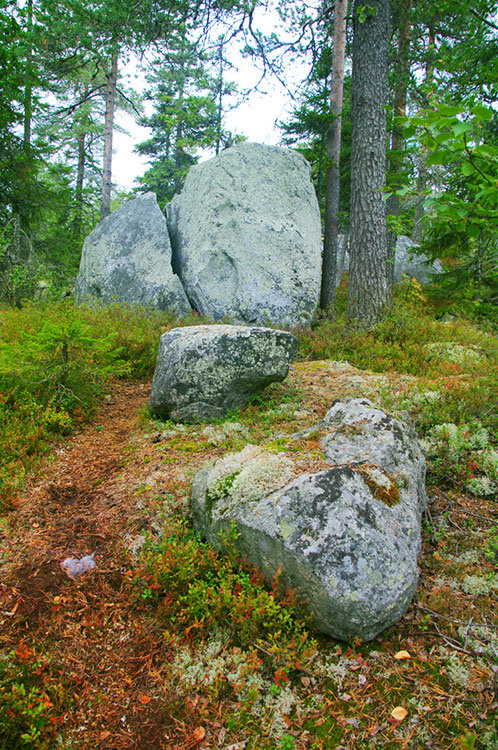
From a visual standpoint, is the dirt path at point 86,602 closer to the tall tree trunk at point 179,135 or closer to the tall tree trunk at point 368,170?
the tall tree trunk at point 368,170

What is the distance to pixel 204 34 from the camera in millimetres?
8977

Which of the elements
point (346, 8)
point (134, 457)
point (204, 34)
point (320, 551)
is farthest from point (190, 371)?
point (346, 8)

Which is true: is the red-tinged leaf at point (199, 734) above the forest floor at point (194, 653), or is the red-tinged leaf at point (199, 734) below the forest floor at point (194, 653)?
below

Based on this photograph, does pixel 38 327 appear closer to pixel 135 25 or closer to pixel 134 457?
pixel 134 457

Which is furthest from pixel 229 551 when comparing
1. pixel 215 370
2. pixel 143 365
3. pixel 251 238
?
pixel 251 238

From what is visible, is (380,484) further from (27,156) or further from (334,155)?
(27,156)

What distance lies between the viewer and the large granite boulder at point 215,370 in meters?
5.55

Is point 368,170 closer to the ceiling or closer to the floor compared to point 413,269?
closer to the ceiling

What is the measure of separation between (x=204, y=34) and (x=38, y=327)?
7.33m

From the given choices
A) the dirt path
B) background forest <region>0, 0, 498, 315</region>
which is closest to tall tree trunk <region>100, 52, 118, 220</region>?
background forest <region>0, 0, 498, 315</region>

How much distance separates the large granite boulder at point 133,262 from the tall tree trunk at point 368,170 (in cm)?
452

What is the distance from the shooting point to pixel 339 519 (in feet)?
9.86

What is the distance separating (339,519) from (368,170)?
8.31m

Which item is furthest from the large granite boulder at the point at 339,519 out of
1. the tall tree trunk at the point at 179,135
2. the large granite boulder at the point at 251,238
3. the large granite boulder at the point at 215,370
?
the tall tree trunk at the point at 179,135
